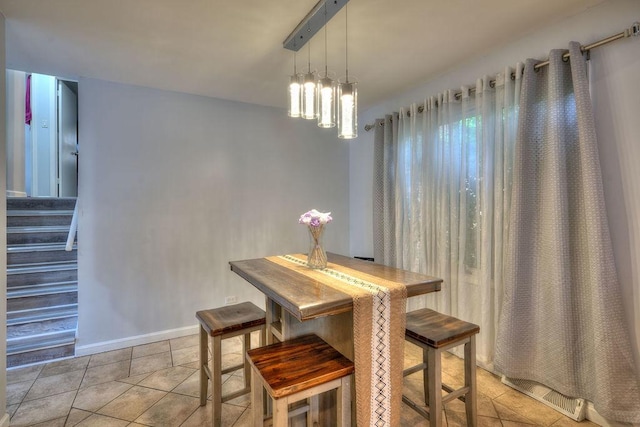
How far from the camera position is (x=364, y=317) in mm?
1335

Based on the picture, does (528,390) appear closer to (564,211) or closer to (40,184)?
(564,211)

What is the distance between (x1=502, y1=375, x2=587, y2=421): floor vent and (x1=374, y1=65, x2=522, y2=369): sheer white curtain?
0.83ft

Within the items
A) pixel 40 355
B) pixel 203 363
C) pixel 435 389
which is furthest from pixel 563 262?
A: pixel 40 355

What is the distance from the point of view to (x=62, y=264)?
3.25 metres

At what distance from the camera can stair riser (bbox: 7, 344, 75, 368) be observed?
2.58 m

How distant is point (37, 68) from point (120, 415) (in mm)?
2725

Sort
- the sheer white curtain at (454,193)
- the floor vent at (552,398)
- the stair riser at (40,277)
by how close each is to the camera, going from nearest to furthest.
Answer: the floor vent at (552,398), the sheer white curtain at (454,193), the stair riser at (40,277)

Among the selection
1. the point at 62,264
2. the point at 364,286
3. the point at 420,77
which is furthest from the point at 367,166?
the point at 62,264

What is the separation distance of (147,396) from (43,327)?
1.53 m

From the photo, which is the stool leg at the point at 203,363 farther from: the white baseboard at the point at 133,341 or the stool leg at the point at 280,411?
the white baseboard at the point at 133,341

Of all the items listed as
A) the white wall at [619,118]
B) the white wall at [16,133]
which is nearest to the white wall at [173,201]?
the white wall at [16,133]

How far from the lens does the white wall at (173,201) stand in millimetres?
2814

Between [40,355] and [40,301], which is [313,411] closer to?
[40,355]

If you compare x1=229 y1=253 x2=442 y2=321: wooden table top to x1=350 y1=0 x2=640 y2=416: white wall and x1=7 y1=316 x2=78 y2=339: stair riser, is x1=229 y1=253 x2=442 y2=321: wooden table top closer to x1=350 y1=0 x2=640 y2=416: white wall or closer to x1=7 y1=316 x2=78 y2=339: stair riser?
x1=350 y1=0 x2=640 y2=416: white wall
